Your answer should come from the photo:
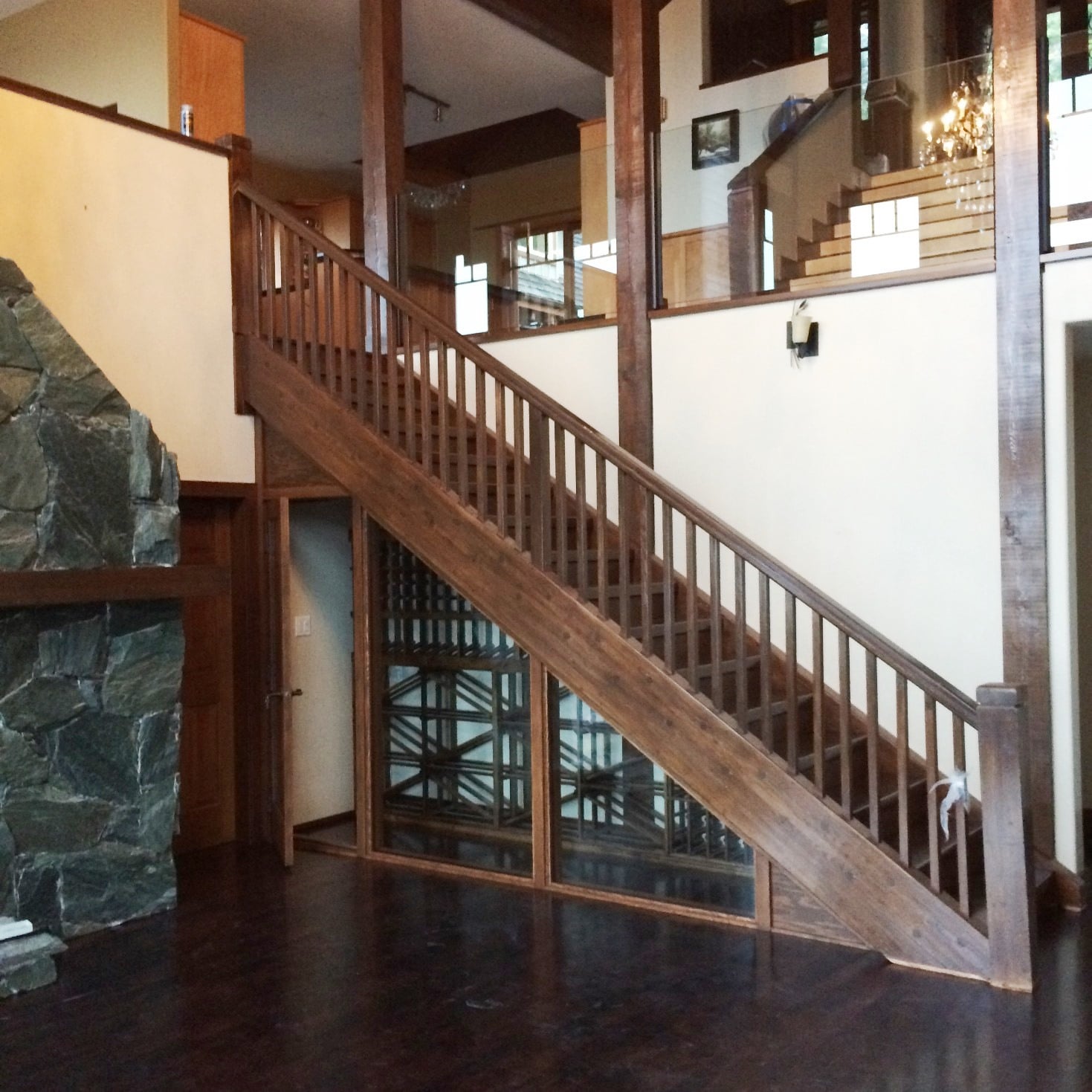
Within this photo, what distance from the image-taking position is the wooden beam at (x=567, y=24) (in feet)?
25.9

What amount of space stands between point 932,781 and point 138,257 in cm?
443

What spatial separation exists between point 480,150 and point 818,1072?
29.1ft

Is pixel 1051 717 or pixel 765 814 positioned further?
pixel 1051 717

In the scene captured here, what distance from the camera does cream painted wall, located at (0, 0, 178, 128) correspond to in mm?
6883

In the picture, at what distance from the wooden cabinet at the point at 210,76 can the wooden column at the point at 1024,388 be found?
450 centimetres

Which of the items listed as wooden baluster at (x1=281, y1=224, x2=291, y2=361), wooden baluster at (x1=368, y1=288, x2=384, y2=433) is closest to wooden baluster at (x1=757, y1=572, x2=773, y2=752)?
wooden baluster at (x1=368, y1=288, x2=384, y2=433)

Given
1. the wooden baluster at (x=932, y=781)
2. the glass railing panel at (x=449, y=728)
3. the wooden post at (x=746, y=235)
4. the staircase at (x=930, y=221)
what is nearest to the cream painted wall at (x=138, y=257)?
the glass railing panel at (x=449, y=728)

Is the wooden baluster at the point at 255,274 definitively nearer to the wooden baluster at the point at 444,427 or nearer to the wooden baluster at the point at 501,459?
the wooden baluster at the point at 444,427

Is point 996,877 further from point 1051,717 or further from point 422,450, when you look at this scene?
point 422,450

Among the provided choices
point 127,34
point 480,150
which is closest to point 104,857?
point 127,34

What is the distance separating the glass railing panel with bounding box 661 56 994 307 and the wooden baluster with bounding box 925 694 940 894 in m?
2.13

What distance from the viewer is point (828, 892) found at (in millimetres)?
4469

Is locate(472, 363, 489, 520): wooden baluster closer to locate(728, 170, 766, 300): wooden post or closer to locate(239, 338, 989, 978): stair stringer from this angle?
locate(239, 338, 989, 978): stair stringer

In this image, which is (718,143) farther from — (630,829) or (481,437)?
(630,829)
